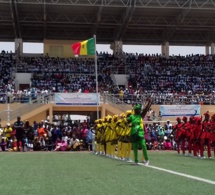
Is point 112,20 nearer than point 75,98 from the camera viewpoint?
No

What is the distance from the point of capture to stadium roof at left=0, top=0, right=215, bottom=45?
1667 inches

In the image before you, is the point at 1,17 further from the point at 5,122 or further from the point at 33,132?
the point at 33,132

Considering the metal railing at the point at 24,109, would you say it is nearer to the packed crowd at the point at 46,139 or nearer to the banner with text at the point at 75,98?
the banner with text at the point at 75,98

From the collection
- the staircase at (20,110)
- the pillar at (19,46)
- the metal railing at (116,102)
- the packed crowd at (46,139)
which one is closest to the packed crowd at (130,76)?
the pillar at (19,46)

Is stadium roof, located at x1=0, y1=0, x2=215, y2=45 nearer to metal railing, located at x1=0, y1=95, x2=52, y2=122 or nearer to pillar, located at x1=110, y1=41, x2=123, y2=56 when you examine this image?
pillar, located at x1=110, y1=41, x2=123, y2=56

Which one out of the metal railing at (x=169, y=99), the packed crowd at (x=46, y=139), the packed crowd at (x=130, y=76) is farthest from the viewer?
A: the packed crowd at (x=130, y=76)

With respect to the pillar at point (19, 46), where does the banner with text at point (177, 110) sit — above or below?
below

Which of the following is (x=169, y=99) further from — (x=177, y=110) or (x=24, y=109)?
(x=24, y=109)

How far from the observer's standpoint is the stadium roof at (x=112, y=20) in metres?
42.3

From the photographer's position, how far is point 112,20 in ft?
155

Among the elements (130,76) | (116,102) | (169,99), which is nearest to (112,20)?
(130,76)

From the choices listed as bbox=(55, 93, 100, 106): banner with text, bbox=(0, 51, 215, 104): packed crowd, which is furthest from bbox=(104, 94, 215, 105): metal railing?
bbox=(55, 93, 100, 106): banner with text

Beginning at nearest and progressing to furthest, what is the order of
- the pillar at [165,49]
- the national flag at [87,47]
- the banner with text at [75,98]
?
the banner with text at [75,98], the national flag at [87,47], the pillar at [165,49]

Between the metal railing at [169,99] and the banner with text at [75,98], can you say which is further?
the metal railing at [169,99]
